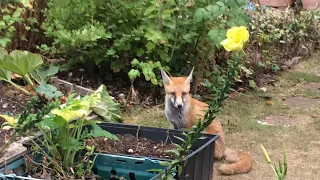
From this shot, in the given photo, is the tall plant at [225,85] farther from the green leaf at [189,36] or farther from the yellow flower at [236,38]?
the green leaf at [189,36]

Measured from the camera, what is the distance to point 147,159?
2646 mm

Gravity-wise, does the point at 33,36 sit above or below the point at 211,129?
above

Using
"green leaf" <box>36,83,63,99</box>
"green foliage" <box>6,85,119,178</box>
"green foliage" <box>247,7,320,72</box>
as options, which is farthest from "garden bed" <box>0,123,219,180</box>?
"green foliage" <box>247,7,320,72</box>

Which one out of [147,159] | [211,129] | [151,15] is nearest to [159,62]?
[151,15]

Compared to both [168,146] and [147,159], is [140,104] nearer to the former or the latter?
[168,146]

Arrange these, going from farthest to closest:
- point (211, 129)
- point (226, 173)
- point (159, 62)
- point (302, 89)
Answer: point (302, 89) → point (159, 62) → point (211, 129) → point (226, 173)

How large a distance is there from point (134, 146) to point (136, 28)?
7.08 ft

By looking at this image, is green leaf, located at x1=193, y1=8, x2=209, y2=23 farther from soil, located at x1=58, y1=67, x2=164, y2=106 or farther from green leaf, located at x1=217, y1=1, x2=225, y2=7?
soil, located at x1=58, y1=67, x2=164, y2=106

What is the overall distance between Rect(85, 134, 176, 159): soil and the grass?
0.77 metres

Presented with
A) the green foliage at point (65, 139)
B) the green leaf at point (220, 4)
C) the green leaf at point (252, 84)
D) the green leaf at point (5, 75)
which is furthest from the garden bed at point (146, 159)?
the green leaf at point (252, 84)

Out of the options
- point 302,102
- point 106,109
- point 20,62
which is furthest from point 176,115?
point 302,102

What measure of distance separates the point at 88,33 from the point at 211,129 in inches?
58.6

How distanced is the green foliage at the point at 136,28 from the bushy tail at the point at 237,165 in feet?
4.06

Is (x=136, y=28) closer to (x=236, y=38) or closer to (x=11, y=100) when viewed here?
(x=11, y=100)
